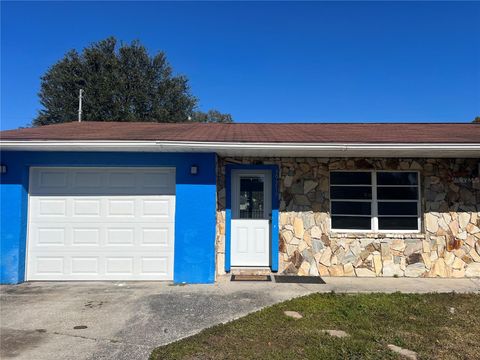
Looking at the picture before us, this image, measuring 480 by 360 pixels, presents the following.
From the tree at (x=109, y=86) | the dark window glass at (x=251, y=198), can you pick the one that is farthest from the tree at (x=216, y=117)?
the dark window glass at (x=251, y=198)

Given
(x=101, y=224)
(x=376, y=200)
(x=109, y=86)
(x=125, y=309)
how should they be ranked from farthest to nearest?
(x=109, y=86)
(x=376, y=200)
(x=101, y=224)
(x=125, y=309)

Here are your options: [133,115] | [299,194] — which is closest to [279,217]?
[299,194]

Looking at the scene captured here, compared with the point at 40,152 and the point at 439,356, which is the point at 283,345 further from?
the point at 40,152

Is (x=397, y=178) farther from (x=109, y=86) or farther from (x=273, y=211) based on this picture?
(x=109, y=86)

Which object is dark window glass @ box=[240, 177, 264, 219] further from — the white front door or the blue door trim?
the blue door trim

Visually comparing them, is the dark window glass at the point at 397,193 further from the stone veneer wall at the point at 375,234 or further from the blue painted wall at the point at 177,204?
the blue painted wall at the point at 177,204

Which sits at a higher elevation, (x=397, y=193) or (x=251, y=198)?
(x=397, y=193)

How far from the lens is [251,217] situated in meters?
8.55


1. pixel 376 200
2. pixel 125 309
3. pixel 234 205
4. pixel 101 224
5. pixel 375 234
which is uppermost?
pixel 376 200

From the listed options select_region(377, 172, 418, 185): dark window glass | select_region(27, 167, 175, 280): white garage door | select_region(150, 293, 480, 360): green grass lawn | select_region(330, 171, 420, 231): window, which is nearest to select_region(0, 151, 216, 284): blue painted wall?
select_region(27, 167, 175, 280): white garage door

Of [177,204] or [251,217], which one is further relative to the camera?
[251,217]

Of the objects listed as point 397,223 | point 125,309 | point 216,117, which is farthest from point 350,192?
point 216,117

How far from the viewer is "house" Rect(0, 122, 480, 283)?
7.47 metres

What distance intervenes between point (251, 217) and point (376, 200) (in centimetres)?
284
